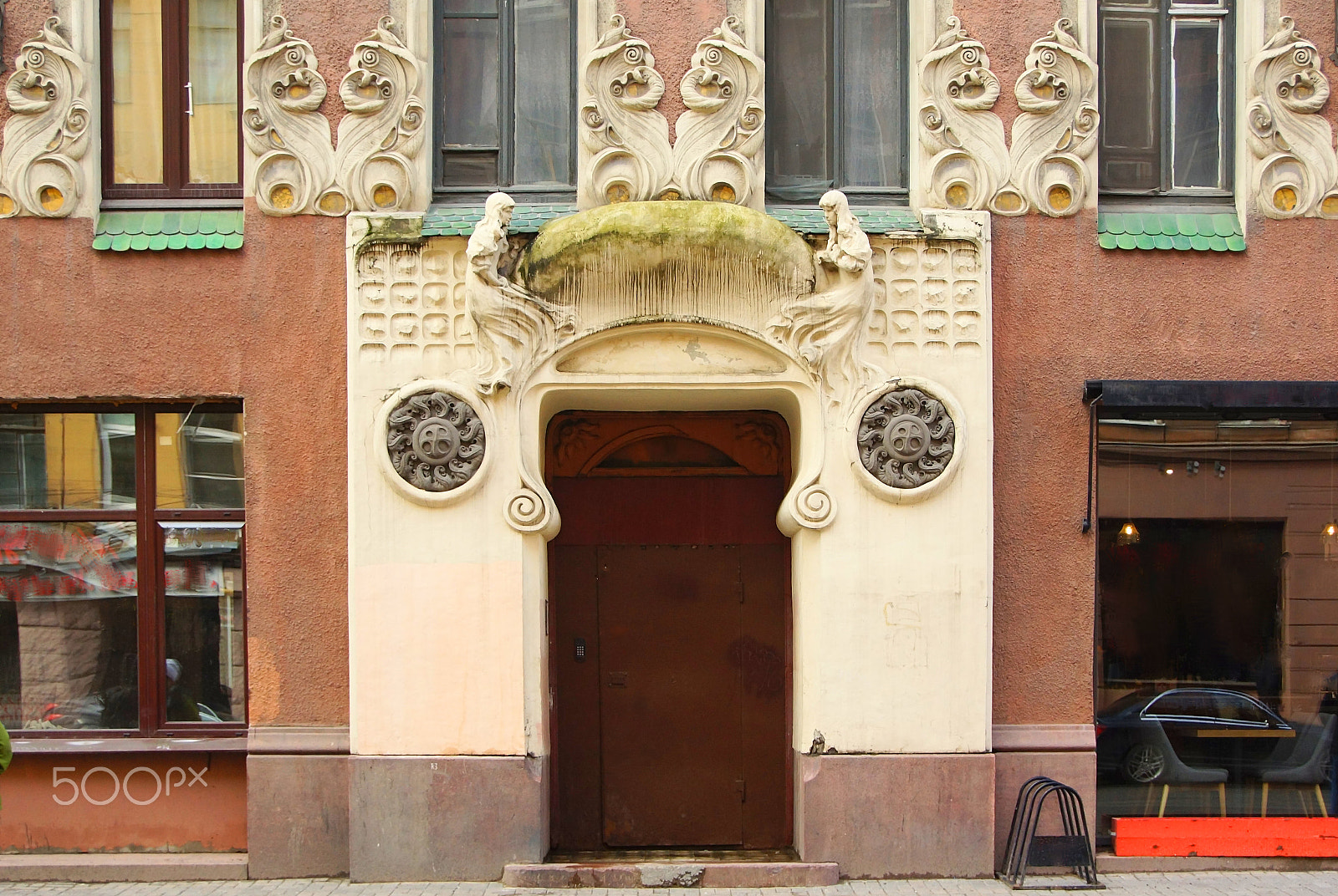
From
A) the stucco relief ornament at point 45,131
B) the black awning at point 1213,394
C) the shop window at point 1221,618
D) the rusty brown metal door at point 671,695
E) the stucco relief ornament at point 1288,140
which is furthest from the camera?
the rusty brown metal door at point 671,695

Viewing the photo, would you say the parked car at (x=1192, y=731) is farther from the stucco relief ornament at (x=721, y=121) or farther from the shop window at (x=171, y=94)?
the shop window at (x=171, y=94)

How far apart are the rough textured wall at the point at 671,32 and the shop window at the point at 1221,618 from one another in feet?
12.4

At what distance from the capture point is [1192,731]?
816 centimetres

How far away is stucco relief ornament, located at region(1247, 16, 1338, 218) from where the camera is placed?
797cm

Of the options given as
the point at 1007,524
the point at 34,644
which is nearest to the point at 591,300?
the point at 1007,524

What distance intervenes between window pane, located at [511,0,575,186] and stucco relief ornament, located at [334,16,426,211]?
0.73 meters

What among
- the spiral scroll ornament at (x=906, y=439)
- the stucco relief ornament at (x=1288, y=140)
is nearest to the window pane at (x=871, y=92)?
the spiral scroll ornament at (x=906, y=439)

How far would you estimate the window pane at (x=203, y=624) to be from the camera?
804cm

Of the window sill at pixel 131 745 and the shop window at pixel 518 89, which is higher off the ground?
the shop window at pixel 518 89

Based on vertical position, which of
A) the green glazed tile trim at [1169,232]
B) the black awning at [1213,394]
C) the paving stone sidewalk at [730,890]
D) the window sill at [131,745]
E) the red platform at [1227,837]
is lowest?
the paving stone sidewalk at [730,890]

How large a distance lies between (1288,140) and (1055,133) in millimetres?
1530

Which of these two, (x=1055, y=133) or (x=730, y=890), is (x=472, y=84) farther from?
(x=730, y=890)

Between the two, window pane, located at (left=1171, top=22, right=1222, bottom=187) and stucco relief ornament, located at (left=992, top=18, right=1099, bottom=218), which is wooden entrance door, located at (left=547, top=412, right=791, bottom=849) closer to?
stucco relief ornament, located at (left=992, top=18, right=1099, bottom=218)

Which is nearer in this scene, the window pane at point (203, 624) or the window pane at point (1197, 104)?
the window pane at point (203, 624)
